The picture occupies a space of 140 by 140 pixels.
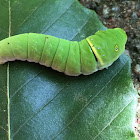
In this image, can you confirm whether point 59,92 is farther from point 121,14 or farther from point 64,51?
point 121,14

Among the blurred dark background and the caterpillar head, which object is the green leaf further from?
the blurred dark background

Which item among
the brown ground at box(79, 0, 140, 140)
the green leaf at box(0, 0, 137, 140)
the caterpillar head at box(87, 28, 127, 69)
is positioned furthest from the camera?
the brown ground at box(79, 0, 140, 140)

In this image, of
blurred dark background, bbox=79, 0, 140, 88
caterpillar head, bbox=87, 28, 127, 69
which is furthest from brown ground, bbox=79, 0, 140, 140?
caterpillar head, bbox=87, 28, 127, 69

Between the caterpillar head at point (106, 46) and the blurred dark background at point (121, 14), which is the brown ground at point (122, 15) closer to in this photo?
the blurred dark background at point (121, 14)

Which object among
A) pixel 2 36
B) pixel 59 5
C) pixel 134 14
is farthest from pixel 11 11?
pixel 134 14

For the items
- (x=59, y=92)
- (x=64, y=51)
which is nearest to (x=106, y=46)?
(x=64, y=51)

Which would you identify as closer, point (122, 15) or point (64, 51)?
point (64, 51)
